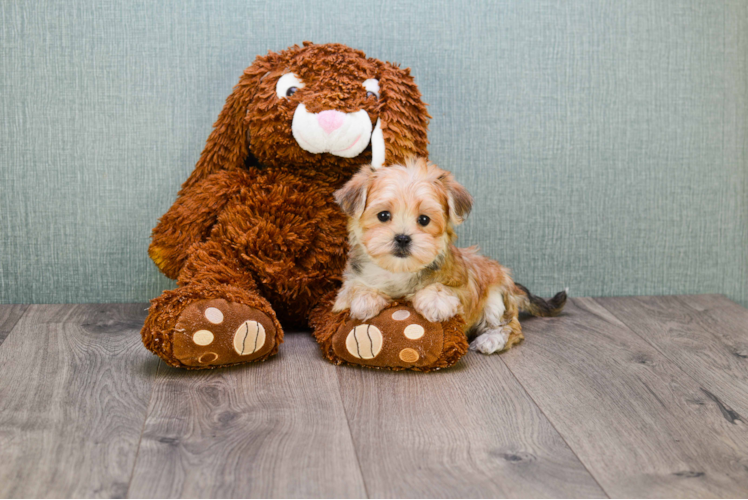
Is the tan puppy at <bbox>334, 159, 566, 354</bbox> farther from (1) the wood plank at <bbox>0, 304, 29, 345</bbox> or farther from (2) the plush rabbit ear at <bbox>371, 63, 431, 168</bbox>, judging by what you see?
(1) the wood plank at <bbox>0, 304, 29, 345</bbox>

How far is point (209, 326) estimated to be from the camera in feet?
5.62

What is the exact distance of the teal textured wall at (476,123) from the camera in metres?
2.25

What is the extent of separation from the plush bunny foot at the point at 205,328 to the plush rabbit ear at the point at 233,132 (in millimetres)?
444

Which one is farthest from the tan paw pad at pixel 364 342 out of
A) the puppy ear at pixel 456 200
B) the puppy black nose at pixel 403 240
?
the puppy ear at pixel 456 200

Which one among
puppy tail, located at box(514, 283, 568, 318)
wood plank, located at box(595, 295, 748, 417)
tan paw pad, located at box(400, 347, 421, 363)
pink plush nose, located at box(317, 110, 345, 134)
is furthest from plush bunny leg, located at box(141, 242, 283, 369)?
wood plank, located at box(595, 295, 748, 417)

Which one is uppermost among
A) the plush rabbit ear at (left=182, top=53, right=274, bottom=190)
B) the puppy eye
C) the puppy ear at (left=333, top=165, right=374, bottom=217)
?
the plush rabbit ear at (left=182, top=53, right=274, bottom=190)

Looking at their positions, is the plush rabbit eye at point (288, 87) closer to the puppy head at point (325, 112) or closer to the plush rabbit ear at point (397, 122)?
the puppy head at point (325, 112)

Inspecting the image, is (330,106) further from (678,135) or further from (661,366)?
(678,135)

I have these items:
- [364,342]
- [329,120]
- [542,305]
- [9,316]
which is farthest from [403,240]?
[9,316]

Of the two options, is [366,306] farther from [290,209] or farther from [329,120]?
[329,120]

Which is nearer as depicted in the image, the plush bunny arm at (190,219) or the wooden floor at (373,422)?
the wooden floor at (373,422)

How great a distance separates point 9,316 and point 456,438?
4.93 feet

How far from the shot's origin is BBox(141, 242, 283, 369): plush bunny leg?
5.58 feet

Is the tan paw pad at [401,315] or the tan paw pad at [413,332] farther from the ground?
the tan paw pad at [401,315]
